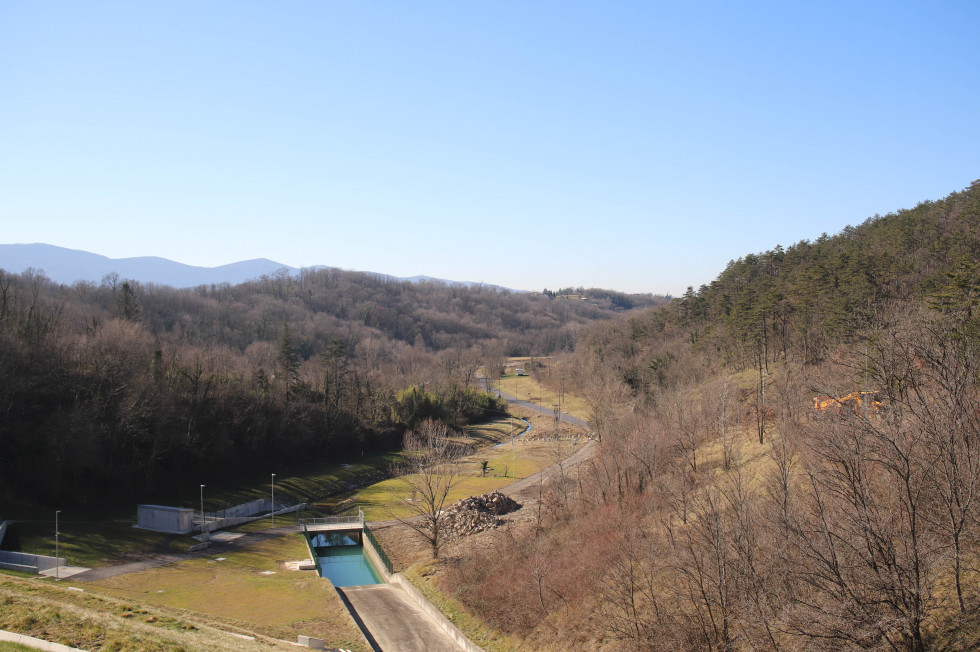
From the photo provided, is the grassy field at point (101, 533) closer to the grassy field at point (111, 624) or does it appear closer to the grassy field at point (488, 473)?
the grassy field at point (488, 473)

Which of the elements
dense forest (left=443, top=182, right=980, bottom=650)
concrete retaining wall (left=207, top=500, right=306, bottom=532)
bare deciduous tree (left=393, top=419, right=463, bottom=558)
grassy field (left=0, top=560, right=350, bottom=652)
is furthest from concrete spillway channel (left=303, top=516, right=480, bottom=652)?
concrete retaining wall (left=207, top=500, right=306, bottom=532)

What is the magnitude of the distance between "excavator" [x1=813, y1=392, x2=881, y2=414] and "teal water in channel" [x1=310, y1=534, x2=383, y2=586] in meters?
28.2

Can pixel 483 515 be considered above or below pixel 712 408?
below

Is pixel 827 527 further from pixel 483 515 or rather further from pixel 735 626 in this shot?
pixel 483 515

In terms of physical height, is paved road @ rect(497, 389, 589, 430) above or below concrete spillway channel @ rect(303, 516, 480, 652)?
above

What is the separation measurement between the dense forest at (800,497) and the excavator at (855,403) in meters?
0.30

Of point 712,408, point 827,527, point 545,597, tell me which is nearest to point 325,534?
point 545,597

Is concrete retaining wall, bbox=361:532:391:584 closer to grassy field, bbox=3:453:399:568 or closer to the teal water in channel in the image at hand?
the teal water in channel

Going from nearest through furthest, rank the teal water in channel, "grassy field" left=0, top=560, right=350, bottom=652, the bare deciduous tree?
"grassy field" left=0, top=560, right=350, bottom=652 < the bare deciduous tree < the teal water in channel

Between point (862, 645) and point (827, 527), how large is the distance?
2.55 metres

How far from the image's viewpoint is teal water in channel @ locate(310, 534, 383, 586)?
39.7 metres

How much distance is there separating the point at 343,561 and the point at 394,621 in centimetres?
1667

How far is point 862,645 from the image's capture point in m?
13.4

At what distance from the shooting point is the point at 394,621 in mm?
28484
